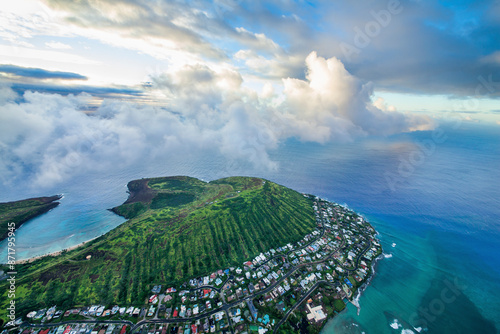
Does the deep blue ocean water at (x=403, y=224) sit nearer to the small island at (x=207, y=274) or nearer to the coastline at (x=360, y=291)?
the coastline at (x=360, y=291)

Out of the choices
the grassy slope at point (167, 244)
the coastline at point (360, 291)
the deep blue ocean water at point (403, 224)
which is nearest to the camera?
the coastline at point (360, 291)

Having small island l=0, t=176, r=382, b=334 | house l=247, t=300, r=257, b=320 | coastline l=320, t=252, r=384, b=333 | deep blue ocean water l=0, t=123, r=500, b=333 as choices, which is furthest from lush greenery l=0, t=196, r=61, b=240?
coastline l=320, t=252, r=384, b=333

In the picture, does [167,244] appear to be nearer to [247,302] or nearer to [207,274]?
[207,274]

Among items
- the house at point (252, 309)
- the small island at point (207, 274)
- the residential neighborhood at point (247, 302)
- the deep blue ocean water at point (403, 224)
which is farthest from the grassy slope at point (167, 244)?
the deep blue ocean water at point (403, 224)

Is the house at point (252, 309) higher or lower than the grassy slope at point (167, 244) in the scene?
higher

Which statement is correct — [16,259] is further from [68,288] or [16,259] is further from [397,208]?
[397,208]

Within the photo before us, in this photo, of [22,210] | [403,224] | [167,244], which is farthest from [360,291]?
[22,210]

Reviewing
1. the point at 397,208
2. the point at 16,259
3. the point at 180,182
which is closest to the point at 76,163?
the point at 180,182

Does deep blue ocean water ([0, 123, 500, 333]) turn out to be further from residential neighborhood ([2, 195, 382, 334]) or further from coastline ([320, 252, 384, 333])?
residential neighborhood ([2, 195, 382, 334])
